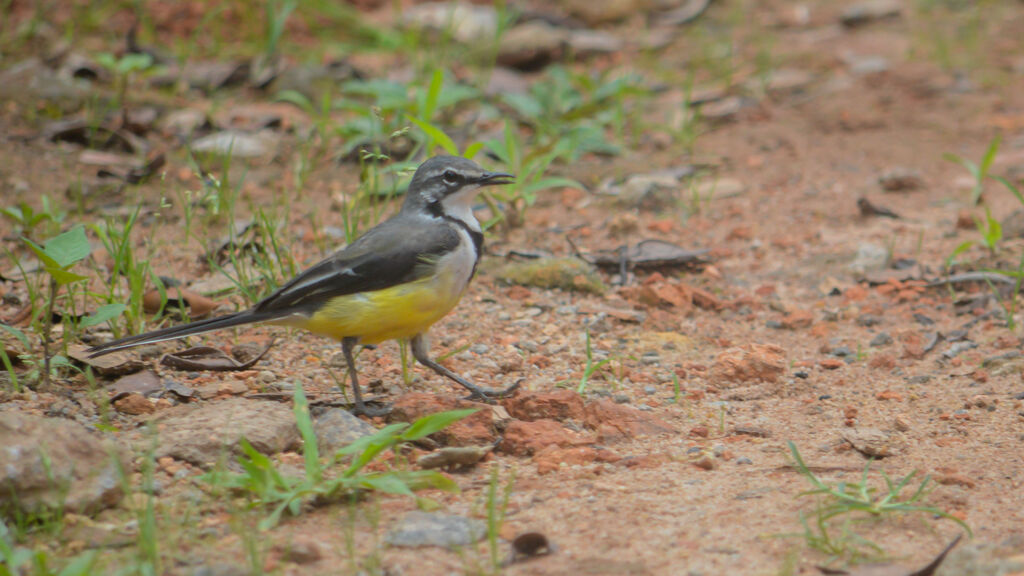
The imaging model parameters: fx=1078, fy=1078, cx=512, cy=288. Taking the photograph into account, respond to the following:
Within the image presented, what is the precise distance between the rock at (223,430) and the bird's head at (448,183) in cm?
136

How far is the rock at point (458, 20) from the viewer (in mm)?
9875

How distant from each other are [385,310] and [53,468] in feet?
5.11

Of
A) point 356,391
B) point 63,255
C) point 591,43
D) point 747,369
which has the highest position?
point 63,255

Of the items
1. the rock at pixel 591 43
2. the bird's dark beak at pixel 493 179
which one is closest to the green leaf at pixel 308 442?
the bird's dark beak at pixel 493 179

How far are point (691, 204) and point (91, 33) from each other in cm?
559

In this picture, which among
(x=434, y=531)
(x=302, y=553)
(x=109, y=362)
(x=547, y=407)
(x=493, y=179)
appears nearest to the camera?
Answer: (x=302, y=553)

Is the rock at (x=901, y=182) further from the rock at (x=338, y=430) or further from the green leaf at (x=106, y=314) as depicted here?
the green leaf at (x=106, y=314)

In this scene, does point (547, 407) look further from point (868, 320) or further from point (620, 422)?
point (868, 320)

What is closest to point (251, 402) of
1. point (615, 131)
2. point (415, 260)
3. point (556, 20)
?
point (415, 260)

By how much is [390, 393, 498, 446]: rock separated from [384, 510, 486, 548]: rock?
67 cm

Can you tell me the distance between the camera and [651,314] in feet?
19.4

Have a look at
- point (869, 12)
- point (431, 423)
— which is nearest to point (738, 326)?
point (431, 423)

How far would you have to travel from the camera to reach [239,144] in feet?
24.9

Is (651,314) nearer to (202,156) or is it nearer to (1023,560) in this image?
(1023,560)
